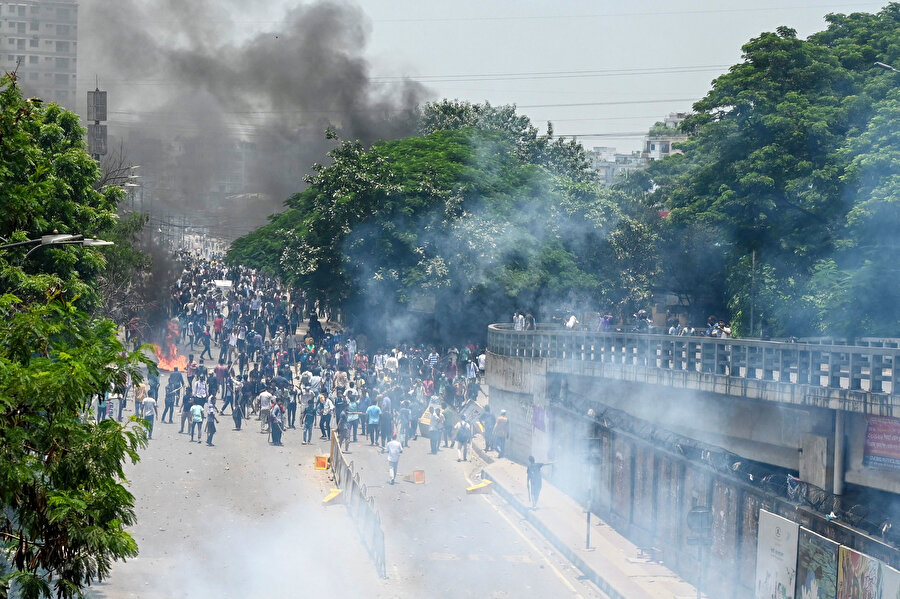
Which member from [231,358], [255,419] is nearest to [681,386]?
[255,419]

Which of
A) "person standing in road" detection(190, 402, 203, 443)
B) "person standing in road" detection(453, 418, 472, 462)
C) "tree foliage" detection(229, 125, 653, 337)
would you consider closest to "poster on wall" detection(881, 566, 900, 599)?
"person standing in road" detection(453, 418, 472, 462)

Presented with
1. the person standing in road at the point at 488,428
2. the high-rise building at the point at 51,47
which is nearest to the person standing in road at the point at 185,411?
the person standing in road at the point at 488,428

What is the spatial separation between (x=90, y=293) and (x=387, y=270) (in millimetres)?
23789

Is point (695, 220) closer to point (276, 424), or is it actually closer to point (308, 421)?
point (308, 421)

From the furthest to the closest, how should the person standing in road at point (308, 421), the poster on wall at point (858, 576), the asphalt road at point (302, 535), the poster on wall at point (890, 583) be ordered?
the person standing in road at point (308, 421), the asphalt road at point (302, 535), the poster on wall at point (858, 576), the poster on wall at point (890, 583)

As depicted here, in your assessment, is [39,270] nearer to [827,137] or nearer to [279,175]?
[827,137]

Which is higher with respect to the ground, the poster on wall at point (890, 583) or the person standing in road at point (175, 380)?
the person standing in road at point (175, 380)

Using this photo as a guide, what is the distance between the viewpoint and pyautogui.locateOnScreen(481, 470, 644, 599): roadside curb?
18966 mm

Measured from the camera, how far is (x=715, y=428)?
71.3 ft

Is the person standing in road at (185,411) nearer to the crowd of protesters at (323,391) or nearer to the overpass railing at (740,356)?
the crowd of protesters at (323,391)

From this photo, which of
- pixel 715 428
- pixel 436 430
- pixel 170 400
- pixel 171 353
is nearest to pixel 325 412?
pixel 436 430

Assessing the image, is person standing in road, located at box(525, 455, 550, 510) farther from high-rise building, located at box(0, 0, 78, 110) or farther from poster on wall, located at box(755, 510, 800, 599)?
high-rise building, located at box(0, 0, 78, 110)

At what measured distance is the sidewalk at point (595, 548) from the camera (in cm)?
1906

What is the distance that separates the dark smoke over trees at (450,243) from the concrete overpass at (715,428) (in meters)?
12.4
